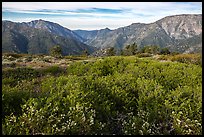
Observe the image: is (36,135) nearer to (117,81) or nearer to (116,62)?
(117,81)

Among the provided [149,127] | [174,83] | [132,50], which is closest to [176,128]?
[149,127]

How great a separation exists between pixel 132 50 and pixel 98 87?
98.6 meters

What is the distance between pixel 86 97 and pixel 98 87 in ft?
6.66

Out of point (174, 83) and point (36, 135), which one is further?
point (174, 83)

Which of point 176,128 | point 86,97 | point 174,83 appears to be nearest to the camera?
point 176,128

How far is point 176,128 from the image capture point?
9844 mm

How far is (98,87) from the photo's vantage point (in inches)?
492

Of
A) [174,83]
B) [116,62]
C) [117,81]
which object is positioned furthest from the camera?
[116,62]

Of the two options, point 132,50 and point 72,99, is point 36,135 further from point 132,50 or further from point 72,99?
point 132,50

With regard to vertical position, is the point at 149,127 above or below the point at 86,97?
below

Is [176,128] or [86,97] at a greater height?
[86,97]

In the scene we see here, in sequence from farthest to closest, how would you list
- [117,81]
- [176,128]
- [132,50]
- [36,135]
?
[132,50] < [117,81] < [176,128] < [36,135]

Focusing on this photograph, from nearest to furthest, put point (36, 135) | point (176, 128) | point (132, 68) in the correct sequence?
1. point (36, 135)
2. point (176, 128)
3. point (132, 68)

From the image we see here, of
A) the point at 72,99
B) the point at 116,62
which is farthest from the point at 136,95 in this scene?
the point at 116,62
